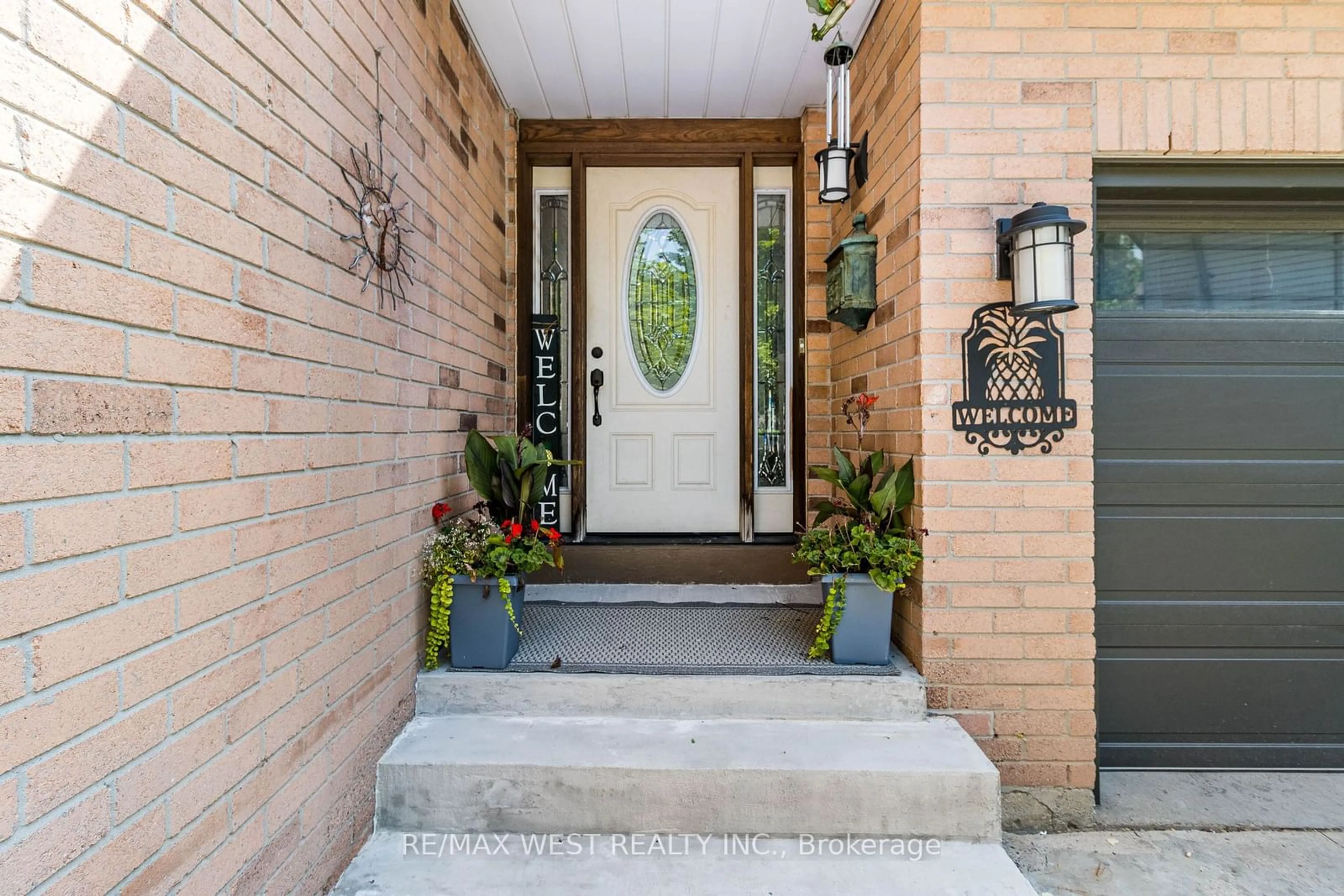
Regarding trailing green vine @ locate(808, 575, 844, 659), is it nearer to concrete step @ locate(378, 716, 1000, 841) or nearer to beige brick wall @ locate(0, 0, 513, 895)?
concrete step @ locate(378, 716, 1000, 841)

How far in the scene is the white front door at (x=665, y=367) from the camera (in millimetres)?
3256

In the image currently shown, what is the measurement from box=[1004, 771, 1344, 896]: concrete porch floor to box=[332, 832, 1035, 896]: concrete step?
309 mm

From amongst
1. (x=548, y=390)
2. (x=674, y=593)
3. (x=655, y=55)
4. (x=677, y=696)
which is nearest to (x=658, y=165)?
(x=655, y=55)

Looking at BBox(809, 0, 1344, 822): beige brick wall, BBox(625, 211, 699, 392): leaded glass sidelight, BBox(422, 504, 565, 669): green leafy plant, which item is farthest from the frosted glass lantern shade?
BBox(422, 504, 565, 669): green leafy plant

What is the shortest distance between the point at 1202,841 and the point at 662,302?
9.39 ft

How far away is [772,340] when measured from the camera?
3273 mm

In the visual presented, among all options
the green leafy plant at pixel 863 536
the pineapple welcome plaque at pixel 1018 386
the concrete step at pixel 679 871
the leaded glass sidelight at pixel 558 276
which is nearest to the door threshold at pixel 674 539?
the leaded glass sidelight at pixel 558 276

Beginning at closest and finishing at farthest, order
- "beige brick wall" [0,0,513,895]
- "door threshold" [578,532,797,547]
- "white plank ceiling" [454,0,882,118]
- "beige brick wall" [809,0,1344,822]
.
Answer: "beige brick wall" [0,0,513,895] < "beige brick wall" [809,0,1344,822] < "white plank ceiling" [454,0,882,118] < "door threshold" [578,532,797,547]

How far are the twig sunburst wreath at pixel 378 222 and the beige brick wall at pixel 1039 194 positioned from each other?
5.25ft

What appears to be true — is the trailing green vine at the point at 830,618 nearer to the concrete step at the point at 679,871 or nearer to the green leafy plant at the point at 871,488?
the green leafy plant at the point at 871,488

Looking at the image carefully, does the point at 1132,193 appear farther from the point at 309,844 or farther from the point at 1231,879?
the point at 309,844

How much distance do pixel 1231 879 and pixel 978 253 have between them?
1890 mm

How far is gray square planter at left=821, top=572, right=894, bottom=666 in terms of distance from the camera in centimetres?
205

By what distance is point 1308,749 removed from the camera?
221 centimetres
